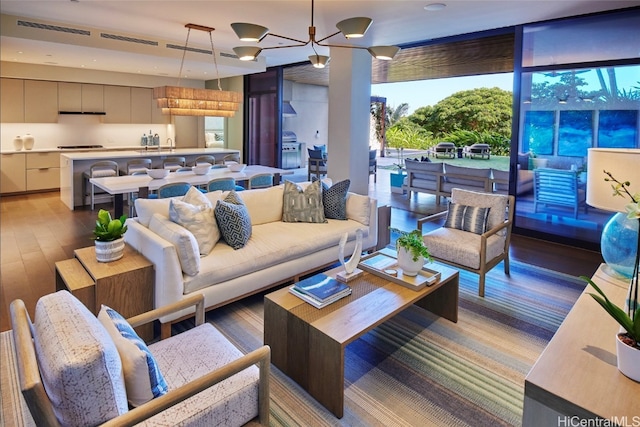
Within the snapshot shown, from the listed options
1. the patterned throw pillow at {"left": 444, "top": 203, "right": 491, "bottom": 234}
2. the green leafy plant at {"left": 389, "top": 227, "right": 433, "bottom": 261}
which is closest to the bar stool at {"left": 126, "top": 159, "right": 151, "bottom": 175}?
the patterned throw pillow at {"left": 444, "top": 203, "right": 491, "bottom": 234}

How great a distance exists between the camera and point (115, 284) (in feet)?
8.66

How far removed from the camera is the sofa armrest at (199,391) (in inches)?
50.4

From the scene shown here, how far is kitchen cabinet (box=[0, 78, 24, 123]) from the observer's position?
807cm

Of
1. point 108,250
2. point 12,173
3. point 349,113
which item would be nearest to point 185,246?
point 108,250

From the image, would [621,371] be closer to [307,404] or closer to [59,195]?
[307,404]

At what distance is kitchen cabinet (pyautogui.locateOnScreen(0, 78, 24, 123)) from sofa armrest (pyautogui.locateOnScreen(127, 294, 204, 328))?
28.1 feet

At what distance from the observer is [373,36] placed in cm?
598

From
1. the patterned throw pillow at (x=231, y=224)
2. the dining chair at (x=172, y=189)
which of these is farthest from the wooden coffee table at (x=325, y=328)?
the dining chair at (x=172, y=189)

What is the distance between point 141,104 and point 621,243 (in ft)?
34.0

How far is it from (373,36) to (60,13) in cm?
432

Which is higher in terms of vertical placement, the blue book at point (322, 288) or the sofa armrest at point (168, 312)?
the sofa armrest at point (168, 312)

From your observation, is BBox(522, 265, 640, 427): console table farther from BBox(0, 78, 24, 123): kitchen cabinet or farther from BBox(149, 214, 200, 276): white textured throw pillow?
BBox(0, 78, 24, 123): kitchen cabinet

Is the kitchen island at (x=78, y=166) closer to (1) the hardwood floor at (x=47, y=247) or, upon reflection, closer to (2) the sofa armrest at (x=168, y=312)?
(1) the hardwood floor at (x=47, y=247)

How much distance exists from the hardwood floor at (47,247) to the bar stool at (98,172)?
0.38 m
